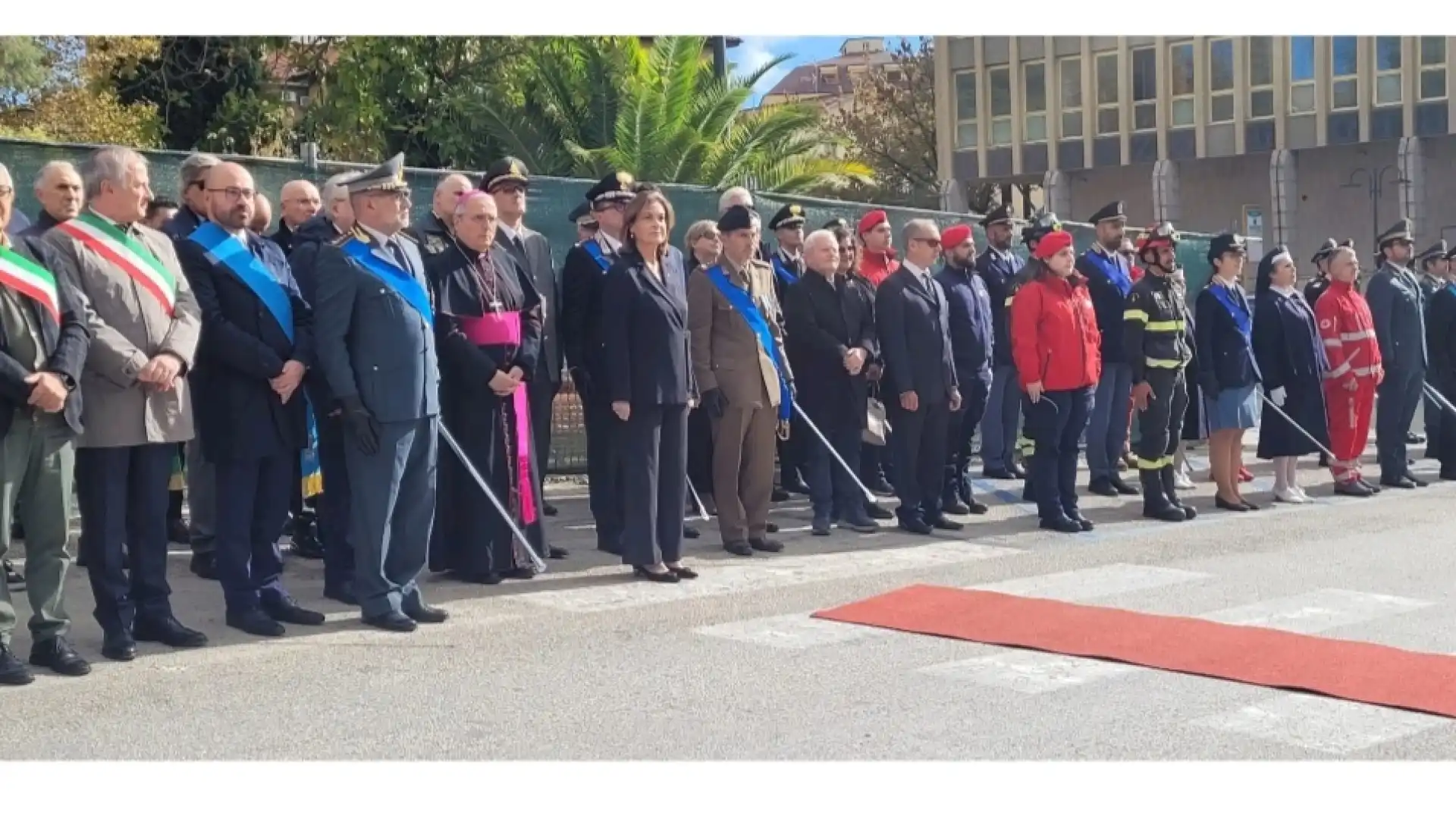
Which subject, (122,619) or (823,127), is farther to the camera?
(823,127)

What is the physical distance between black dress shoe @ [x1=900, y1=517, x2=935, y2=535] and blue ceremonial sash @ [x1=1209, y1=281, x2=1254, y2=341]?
287 cm

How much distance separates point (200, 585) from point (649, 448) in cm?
244

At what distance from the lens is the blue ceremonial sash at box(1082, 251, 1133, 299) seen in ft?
43.9

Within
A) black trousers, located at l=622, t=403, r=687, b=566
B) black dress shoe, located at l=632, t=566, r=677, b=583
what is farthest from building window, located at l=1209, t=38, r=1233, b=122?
black dress shoe, located at l=632, t=566, r=677, b=583

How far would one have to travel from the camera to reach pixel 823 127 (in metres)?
27.8

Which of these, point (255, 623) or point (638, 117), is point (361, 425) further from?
point (638, 117)

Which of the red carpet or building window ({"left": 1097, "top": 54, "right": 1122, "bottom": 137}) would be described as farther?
building window ({"left": 1097, "top": 54, "right": 1122, "bottom": 137})

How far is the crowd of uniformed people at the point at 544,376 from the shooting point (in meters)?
7.14

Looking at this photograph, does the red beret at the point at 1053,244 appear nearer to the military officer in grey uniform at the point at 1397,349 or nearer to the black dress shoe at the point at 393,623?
the military officer in grey uniform at the point at 1397,349

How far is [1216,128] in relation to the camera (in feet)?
157

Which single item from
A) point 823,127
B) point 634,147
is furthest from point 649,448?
point 823,127

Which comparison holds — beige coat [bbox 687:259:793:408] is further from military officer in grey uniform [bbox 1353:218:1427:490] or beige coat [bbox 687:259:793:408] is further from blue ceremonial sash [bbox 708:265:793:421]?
military officer in grey uniform [bbox 1353:218:1427:490]

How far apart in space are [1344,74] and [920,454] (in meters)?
37.5
